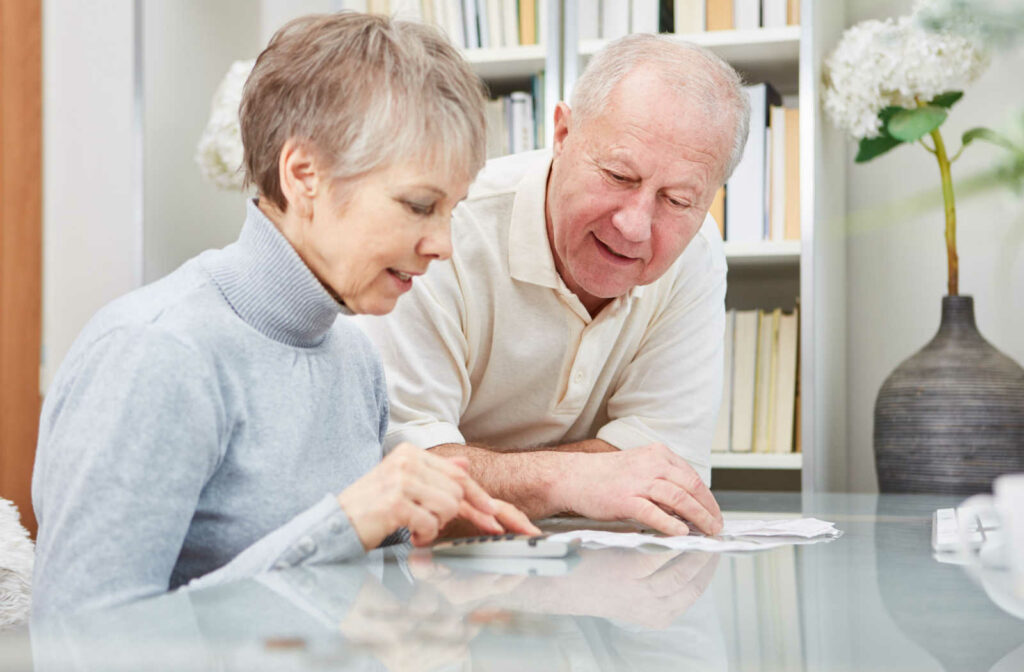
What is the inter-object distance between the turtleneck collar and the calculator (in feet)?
0.73

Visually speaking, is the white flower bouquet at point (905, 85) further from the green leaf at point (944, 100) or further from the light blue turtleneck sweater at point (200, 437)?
the light blue turtleneck sweater at point (200, 437)

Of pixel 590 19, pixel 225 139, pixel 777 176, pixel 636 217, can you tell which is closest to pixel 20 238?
pixel 225 139

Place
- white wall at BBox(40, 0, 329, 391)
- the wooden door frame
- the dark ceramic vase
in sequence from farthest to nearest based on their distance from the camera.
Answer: white wall at BBox(40, 0, 329, 391) < the wooden door frame < the dark ceramic vase

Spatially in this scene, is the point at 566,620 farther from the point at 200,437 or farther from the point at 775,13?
the point at 775,13

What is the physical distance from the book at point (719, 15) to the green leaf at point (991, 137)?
0.53 meters

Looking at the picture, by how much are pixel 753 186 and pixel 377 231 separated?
1.52 meters

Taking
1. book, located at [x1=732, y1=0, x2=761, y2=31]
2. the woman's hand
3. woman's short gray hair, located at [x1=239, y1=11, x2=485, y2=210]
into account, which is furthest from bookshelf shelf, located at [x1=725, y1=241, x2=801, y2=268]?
the woman's hand

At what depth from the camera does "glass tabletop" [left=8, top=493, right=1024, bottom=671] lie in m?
0.50

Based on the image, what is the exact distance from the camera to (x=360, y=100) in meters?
0.93

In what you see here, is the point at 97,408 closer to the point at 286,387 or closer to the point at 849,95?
the point at 286,387

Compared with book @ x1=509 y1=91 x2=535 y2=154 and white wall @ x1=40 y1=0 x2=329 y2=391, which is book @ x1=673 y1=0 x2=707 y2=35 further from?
white wall @ x1=40 y1=0 x2=329 y2=391

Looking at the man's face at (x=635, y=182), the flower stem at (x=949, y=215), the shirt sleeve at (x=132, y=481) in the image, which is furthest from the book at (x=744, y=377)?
the shirt sleeve at (x=132, y=481)

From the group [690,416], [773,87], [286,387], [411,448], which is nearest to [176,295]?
[286,387]

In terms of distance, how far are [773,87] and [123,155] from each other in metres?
1.60
